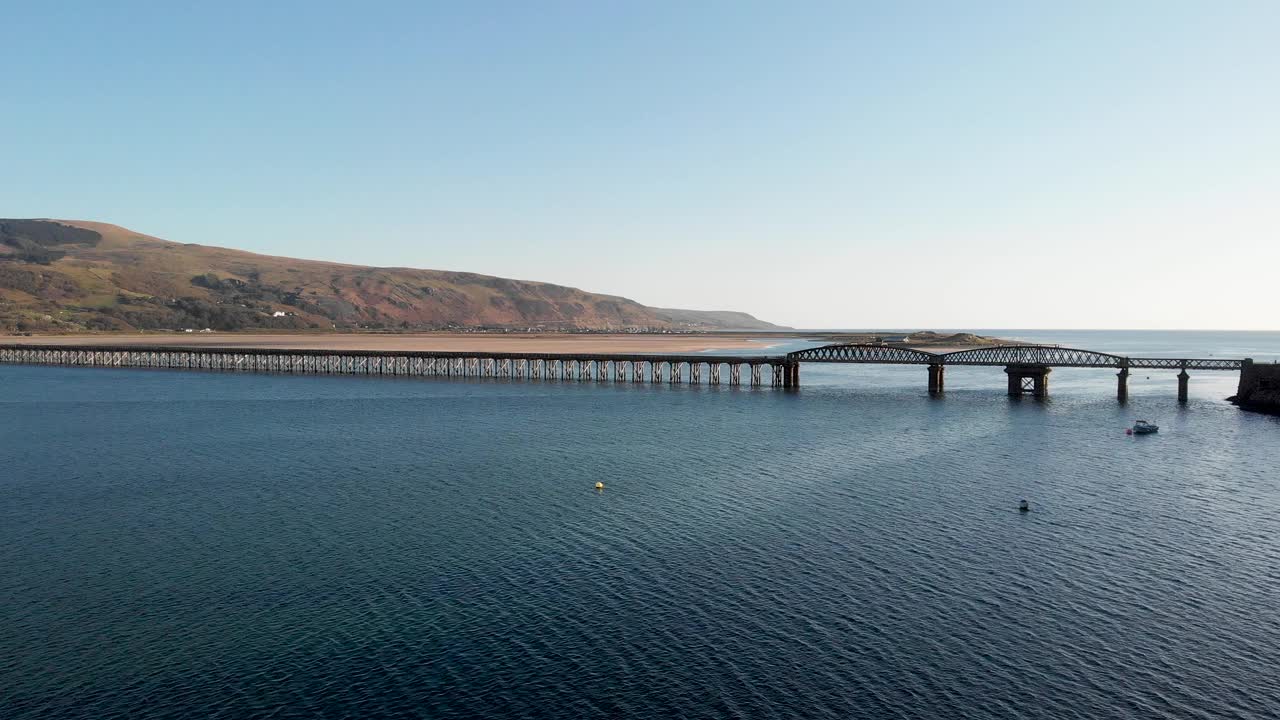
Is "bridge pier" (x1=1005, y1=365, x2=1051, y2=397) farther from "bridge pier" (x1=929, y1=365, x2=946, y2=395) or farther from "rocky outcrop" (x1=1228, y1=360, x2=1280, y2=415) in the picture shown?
"rocky outcrop" (x1=1228, y1=360, x2=1280, y2=415)

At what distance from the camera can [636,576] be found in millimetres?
32625

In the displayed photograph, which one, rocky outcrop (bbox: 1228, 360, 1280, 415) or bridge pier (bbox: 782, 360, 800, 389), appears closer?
rocky outcrop (bbox: 1228, 360, 1280, 415)

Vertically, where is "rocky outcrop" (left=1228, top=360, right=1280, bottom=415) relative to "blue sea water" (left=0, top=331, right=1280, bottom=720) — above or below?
above

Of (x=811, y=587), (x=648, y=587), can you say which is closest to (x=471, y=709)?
(x=648, y=587)

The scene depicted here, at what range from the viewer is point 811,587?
103ft

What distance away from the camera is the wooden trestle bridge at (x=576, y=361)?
10844 centimetres

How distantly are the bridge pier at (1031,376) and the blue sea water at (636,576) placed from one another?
36941 mm

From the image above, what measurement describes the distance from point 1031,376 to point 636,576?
8979 centimetres

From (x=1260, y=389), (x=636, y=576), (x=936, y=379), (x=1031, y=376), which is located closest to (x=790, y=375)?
(x=936, y=379)

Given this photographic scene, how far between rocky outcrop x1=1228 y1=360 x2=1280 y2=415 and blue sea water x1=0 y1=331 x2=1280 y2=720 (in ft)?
105

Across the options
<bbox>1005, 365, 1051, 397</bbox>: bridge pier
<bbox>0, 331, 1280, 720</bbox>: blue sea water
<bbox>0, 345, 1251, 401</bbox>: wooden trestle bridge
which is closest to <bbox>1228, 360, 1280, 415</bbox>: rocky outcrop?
<bbox>0, 345, 1251, 401</bbox>: wooden trestle bridge

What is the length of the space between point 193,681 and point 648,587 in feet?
48.8

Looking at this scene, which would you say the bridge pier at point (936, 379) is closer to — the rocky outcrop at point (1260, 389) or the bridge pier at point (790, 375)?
the bridge pier at point (790, 375)

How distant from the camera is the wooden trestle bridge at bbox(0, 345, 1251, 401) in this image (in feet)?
356
